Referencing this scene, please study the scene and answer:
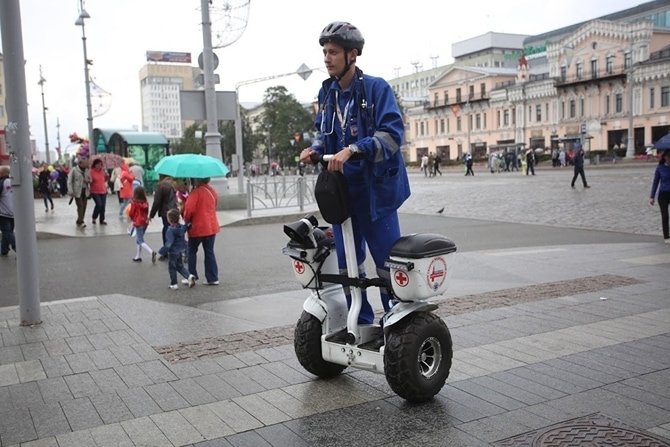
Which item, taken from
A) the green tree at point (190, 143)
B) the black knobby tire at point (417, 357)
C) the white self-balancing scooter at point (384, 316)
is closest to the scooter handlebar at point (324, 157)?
the white self-balancing scooter at point (384, 316)

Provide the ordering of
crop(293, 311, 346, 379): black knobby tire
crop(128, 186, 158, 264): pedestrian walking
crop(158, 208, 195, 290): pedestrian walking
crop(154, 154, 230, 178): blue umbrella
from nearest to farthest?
crop(293, 311, 346, 379): black knobby tire, crop(154, 154, 230, 178): blue umbrella, crop(158, 208, 195, 290): pedestrian walking, crop(128, 186, 158, 264): pedestrian walking

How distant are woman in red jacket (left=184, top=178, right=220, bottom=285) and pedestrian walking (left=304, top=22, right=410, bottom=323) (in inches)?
181

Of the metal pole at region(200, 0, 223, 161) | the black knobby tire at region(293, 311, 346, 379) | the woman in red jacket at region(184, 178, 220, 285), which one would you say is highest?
the metal pole at region(200, 0, 223, 161)

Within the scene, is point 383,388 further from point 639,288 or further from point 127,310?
point 639,288

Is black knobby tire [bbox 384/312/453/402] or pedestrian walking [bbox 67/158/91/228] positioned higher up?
pedestrian walking [bbox 67/158/91/228]

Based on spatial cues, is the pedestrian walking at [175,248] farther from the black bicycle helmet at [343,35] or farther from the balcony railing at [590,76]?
the balcony railing at [590,76]

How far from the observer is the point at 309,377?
4.61 meters

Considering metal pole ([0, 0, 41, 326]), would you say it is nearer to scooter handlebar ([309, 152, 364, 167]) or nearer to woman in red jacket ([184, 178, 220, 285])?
woman in red jacket ([184, 178, 220, 285])

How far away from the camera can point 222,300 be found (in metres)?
7.63

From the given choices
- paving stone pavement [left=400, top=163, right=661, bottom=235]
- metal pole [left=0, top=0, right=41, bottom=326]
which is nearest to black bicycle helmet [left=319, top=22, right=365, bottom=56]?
metal pole [left=0, top=0, right=41, bottom=326]

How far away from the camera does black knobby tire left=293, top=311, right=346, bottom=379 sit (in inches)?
175

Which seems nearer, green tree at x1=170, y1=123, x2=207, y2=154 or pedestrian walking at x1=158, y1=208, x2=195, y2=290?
pedestrian walking at x1=158, y1=208, x2=195, y2=290

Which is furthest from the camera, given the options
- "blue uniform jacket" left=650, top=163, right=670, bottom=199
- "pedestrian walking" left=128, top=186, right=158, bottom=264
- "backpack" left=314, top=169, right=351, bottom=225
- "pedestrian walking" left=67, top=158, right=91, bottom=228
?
"pedestrian walking" left=67, top=158, right=91, bottom=228

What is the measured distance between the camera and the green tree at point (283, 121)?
320ft
